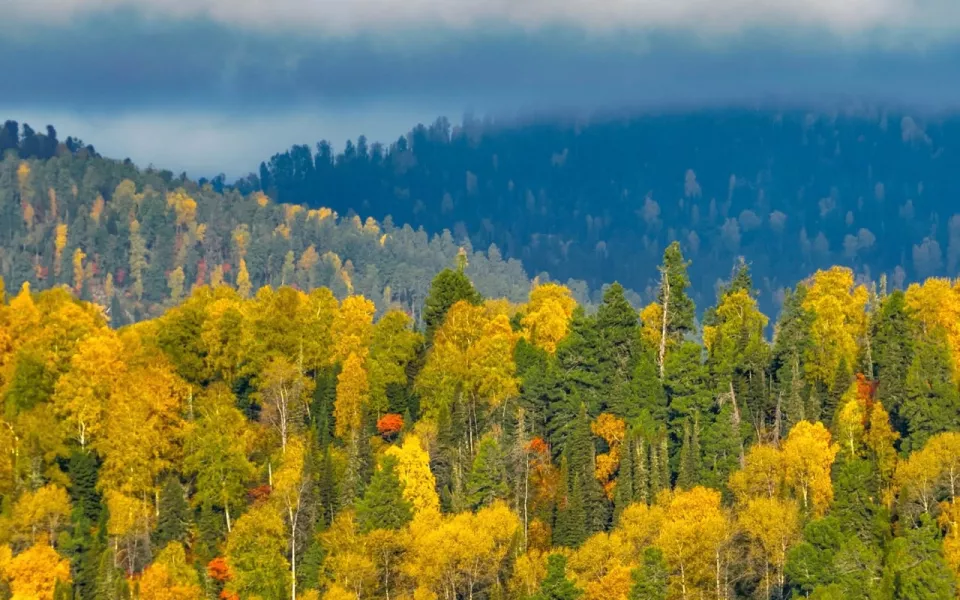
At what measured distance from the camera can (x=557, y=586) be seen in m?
97.6

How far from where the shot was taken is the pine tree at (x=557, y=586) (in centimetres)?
9744

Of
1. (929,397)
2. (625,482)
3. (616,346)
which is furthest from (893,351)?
(625,482)

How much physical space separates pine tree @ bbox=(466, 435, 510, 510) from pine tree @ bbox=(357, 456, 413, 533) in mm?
4531

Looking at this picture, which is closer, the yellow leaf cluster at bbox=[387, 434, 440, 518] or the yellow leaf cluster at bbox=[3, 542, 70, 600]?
the yellow leaf cluster at bbox=[3, 542, 70, 600]

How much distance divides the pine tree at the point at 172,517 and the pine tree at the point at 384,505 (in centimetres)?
1284

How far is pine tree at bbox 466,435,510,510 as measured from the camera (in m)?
109

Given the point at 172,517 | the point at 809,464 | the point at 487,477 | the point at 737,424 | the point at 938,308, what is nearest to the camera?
the point at 809,464

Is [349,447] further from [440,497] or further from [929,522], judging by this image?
[929,522]

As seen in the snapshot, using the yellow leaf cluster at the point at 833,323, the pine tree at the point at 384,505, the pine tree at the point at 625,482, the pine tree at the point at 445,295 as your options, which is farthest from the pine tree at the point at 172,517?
the yellow leaf cluster at the point at 833,323

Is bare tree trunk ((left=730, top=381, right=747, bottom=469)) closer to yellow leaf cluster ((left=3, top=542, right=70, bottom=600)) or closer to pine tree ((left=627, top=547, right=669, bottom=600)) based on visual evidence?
pine tree ((left=627, top=547, right=669, bottom=600))

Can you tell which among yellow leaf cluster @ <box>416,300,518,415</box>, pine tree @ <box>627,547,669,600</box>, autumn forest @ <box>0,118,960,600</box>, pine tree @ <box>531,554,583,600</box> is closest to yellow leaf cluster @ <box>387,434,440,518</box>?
autumn forest @ <box>0,118,960,600</box>

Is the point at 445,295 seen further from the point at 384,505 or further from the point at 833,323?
the point at 833,323

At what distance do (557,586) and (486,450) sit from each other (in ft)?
50.0

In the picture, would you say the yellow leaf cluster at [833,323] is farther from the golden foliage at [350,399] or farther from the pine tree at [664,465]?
the golden foliage at [350,399]
